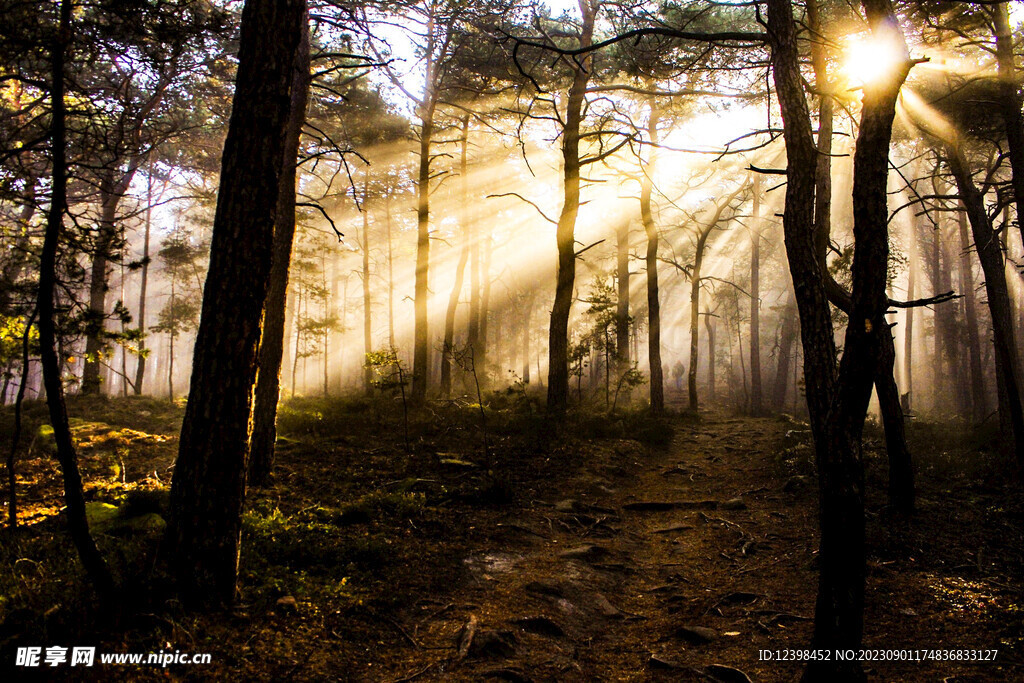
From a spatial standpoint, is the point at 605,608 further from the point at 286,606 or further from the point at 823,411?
the point at 286,606

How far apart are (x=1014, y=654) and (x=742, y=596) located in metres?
1.90

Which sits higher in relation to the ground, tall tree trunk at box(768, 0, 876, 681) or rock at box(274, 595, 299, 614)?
tall tree trunk at box(768, 0, 876, 681)

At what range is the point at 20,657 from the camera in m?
2.72

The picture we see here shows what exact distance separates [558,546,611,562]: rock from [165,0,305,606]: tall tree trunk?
3399 mm

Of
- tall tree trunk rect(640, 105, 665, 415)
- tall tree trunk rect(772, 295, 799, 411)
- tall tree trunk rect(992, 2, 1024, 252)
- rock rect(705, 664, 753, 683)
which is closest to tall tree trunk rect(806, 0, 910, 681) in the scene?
rock rect(705, 664, 753, 683)

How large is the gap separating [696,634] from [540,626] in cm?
129

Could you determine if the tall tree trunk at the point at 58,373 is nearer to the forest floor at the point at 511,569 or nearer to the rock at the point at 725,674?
the forest floor at the point at 511,569

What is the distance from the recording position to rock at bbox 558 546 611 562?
5.80 m

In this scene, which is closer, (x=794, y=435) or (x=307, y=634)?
(x=307, y=634)

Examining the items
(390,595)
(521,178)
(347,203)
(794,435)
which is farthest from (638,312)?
(390,595)

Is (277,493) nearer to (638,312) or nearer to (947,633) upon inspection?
(947,633)

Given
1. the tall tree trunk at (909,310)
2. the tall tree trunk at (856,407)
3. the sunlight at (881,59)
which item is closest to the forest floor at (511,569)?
the tall tree trunk at (856,407)

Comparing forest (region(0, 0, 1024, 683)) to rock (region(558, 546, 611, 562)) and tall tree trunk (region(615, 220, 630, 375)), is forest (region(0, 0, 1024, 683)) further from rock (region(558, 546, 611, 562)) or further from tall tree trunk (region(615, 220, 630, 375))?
tall tree trunk (region(615, 220, 630, 375))

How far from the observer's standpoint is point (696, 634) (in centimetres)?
425
